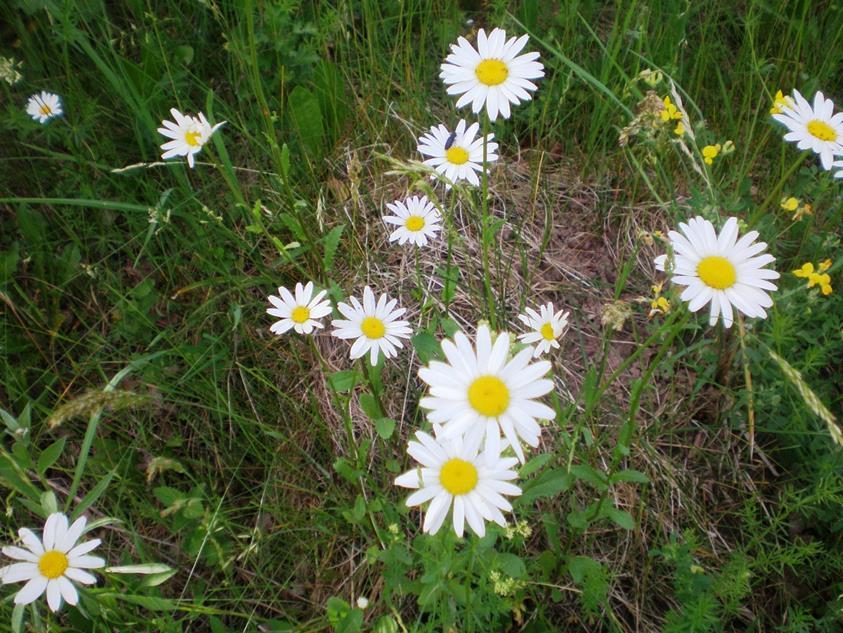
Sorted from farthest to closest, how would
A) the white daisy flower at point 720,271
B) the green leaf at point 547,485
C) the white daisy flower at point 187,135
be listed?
the white daisy flower at point 187,135 < the green leaf at point 547,485 < the white daisy flower at point 720,271

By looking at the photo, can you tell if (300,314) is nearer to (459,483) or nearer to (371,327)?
(371,327)

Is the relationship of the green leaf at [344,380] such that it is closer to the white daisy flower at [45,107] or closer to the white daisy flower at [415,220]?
the white daisy flower at [415,220]

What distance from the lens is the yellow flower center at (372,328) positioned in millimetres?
1853

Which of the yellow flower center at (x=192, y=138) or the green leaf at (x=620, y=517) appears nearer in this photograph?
the green leaf at (x=620, y=517)

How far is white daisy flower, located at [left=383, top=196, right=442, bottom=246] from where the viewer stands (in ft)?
6.75

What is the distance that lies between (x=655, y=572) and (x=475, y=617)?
0.60 m

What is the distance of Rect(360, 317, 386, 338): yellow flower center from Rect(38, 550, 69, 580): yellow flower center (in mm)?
886

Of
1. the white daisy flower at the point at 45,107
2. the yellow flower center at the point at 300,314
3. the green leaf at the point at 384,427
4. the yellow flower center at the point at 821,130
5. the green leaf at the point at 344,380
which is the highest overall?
the white daisy flower at the point at 45,107

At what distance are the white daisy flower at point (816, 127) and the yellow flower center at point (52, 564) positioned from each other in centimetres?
199

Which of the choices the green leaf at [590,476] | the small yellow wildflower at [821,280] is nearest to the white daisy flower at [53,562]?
the green leaf at [590,476]

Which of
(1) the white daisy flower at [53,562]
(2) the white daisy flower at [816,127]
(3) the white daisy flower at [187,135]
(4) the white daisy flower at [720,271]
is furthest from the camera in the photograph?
(3) the white daisy flower at [187,135]

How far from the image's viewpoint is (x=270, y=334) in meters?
2.39

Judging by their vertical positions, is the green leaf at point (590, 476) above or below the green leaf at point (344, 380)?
below

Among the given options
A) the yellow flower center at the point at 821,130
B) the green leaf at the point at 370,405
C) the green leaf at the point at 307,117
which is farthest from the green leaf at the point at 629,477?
the green leaf at the point at 307,117
